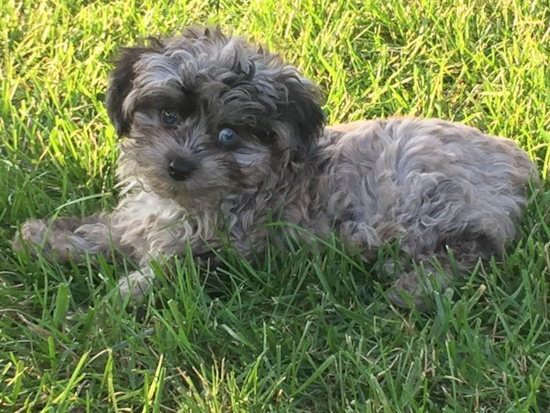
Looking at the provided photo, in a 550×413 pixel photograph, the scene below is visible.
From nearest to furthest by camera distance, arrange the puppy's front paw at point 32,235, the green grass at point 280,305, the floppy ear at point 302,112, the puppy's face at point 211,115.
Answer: the green grass at point 280,305 → the puppy's face at point 211,115 → the floppy ear at point 302,112 → the puppy's front paw at point 32,235

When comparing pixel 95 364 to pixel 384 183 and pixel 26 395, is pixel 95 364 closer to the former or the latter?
pixel 26 395

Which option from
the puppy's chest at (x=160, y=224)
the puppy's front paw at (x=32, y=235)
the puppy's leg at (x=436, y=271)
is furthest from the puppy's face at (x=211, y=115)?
the puppy's leg at (x=436, y=271)

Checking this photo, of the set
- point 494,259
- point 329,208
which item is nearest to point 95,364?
point 329,208

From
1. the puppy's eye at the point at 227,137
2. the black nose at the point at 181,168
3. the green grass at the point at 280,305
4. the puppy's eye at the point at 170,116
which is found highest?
the puppy's eye at the point at 170,116

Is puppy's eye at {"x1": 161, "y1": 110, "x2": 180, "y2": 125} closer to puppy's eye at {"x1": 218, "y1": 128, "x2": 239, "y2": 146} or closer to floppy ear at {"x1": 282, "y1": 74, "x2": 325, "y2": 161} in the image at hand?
puppy's eye at {"x1": 218, "y1": 128, "x2": 239, "y2": 146}

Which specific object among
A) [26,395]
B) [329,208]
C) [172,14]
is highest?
[172,14]

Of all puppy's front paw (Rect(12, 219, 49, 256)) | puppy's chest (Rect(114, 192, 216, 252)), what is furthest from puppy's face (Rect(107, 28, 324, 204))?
puppy's front paw (Rect(12, 219, 49, 256))

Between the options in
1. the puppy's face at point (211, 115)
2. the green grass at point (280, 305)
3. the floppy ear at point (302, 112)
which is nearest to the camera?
the green grass at point (280, 305)

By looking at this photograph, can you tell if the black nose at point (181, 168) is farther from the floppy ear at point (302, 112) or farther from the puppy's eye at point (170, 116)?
the floppy ear at point (302, 112)
